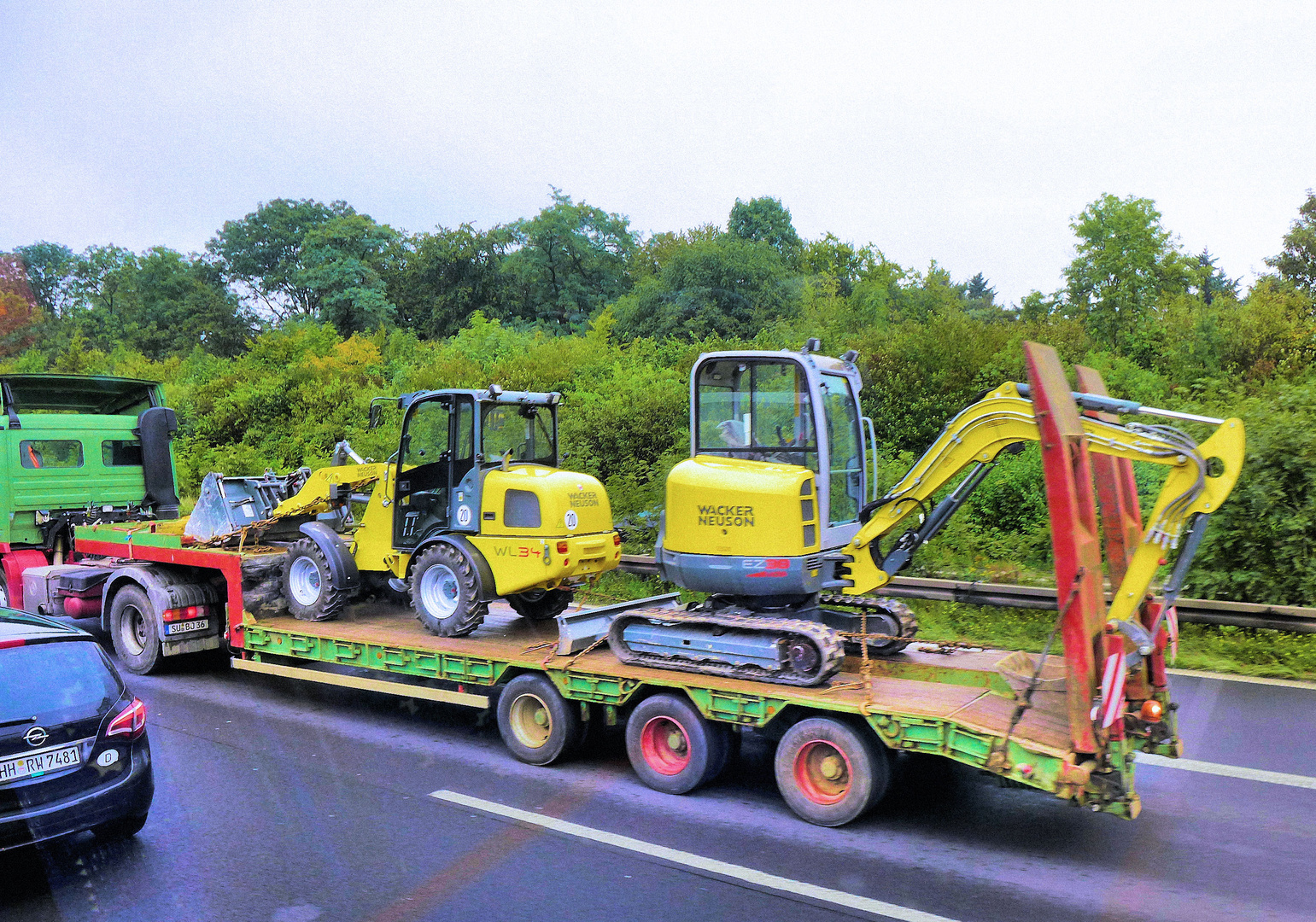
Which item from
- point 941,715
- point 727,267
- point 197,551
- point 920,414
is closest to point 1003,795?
point 941,715

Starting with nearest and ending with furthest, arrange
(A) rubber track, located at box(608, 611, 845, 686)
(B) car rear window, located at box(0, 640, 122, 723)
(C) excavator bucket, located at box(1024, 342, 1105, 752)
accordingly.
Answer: (B) car rear window, located at box(0, 640, 122, 723), (C) excavator bucket, located at box(1024, 342, 1105, 752), (A) rubber track, located at box(608, 611, 845, 686)

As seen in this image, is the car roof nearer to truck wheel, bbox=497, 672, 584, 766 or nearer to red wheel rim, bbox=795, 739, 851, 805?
truck wheel, bbox=497, 672, 584, 766

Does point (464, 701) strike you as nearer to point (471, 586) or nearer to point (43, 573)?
point (471, 586)

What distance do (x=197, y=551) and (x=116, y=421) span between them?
4588 mm

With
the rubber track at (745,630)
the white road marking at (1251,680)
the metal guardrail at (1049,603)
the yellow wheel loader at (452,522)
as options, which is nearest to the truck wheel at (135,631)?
the yellow wheel loader at (452,522)

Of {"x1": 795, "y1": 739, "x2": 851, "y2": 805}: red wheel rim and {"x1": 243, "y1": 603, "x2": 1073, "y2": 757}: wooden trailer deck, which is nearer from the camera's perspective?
Result: {"x1": 243, "y1": 603, "x2": 1073, "y2": 757}: wooden trailer deck

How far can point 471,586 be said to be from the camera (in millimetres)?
8102

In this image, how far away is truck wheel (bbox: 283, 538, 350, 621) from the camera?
913cm

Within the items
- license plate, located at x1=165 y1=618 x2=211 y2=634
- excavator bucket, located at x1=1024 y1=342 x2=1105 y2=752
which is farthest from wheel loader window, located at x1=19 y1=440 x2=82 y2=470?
excavator bucket, located at x1=1024 y1=342 x2=1105 y2=752

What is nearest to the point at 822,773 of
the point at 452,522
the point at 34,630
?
the point at 452,522

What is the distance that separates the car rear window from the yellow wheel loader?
3.11 metres

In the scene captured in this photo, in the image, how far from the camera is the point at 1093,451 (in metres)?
5.70

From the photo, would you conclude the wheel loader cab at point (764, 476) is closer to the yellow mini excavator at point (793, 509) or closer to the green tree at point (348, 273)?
the yellow mini excavator at point (793, 509)

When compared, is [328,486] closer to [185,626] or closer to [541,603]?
[185,626]
